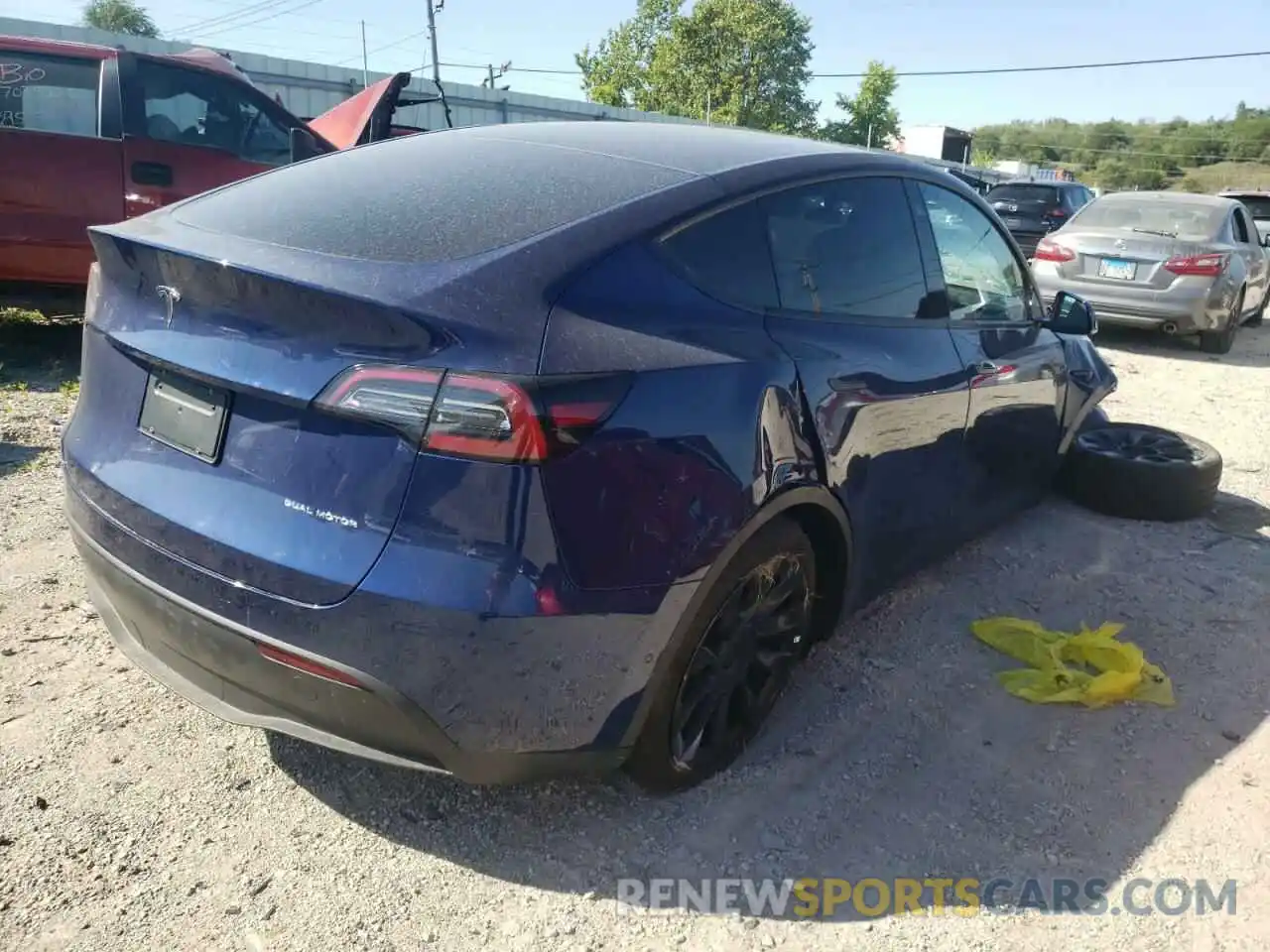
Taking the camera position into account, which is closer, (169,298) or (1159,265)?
(169,298)

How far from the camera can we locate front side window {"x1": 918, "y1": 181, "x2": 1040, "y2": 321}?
355 centimetres


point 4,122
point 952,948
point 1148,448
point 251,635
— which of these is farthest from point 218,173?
point 952,948

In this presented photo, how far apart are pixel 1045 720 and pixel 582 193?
2.14 metres

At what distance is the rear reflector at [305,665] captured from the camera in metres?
2.05

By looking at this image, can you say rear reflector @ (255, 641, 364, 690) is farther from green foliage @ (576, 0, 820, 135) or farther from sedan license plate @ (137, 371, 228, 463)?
green foliage @ (576, 0, 820, 135)

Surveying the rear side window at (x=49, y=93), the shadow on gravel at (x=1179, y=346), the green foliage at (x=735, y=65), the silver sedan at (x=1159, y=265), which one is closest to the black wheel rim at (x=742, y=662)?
the rear side window at (x=49, y=93)

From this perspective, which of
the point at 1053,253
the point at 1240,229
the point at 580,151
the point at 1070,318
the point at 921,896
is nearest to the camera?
the point at 921,896

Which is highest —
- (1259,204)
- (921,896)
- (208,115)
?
(1259,204)

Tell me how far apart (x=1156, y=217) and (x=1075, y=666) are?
28.0 feet

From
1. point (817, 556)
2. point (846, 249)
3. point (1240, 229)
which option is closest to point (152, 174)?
point (846, 249)

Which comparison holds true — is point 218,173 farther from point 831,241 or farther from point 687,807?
point 687,807

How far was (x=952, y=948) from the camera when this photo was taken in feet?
7.36

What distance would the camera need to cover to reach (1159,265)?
9664 millimetres

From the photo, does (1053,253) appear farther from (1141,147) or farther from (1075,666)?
(1141,147)
